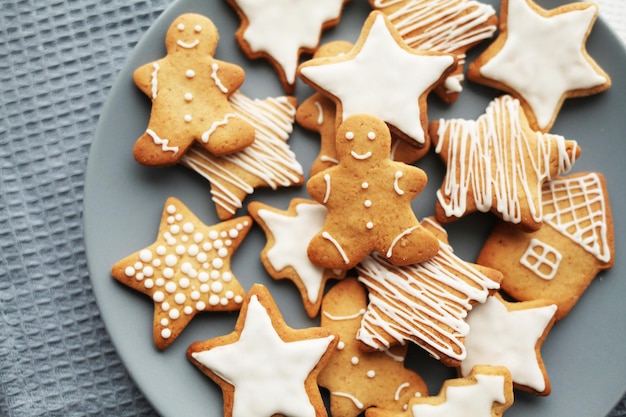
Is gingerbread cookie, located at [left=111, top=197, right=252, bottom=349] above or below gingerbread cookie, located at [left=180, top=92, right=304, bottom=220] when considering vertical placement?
below

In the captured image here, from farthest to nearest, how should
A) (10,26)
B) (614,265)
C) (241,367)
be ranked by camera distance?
1. (10,26)
2. (614,265)
3. (241,367)

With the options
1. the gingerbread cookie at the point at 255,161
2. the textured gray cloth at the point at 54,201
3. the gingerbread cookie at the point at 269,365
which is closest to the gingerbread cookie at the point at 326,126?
the gingerbread cookie at the point at 255,161

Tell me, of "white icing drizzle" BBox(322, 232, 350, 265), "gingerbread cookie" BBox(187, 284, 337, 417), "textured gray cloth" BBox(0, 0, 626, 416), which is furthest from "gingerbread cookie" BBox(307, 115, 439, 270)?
"textured gray cloth" BBox(0, 0, 626, 416)

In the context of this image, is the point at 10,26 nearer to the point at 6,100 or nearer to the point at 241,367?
the point at 6,100

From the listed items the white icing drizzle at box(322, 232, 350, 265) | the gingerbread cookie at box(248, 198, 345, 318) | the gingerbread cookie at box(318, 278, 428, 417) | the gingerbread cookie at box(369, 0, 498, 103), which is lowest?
the gingerbread cookie at box(318, 278, 428, 417)

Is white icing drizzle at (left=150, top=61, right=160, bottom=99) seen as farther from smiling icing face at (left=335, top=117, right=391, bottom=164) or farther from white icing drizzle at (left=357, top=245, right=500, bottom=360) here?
white icing drizzle at (left=357, top=245, right=500, bottom=360)

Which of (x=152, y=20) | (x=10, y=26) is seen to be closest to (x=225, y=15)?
(x=152, y=20)
